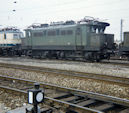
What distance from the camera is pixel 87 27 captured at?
17266 millimetres

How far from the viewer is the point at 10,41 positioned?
26.5m

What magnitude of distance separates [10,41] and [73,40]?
454 inches

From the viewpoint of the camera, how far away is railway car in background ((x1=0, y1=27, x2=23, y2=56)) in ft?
86.7

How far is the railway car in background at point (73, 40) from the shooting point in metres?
17.2

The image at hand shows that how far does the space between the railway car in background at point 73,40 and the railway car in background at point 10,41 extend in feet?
14.7

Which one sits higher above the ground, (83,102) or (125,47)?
(125,47)

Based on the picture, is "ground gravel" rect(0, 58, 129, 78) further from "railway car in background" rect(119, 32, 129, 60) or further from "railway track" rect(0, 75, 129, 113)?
"railway track" rect(0, 75, 129, 113)

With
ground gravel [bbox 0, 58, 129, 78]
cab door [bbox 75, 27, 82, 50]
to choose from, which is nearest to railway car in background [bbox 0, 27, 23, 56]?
cab door [bbox 75, 27, 82, 50]

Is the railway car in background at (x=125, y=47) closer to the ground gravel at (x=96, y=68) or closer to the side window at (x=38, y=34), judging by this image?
the ground gravel at (x=96, y=68)

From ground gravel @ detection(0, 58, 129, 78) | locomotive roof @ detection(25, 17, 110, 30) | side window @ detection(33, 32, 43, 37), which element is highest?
locomotive roof @ detection(25, 17, 110, 30)

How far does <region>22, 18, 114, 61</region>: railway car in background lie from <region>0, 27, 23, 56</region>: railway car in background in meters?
4.47

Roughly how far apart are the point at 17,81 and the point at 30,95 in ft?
19.0

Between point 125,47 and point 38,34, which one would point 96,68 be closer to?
point 125,47

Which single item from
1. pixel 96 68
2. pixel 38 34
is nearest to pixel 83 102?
pixel 96 68
